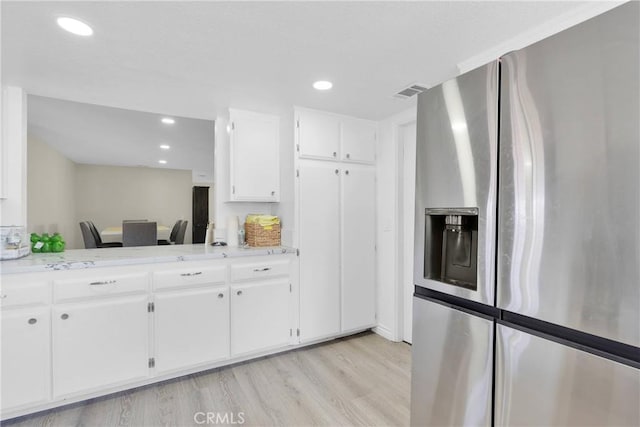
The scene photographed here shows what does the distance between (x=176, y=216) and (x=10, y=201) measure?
2134mm

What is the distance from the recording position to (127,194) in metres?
4.71

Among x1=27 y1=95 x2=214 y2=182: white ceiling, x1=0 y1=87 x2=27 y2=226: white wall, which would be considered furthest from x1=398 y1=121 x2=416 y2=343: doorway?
x1=0 y1=87 x2=27 y2=226: white wall

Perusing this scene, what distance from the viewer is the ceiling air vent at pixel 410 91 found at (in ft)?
7.33

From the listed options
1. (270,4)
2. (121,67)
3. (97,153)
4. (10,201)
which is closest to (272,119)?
(121,67)

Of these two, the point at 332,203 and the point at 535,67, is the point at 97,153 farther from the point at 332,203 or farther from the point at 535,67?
the point at 535,67

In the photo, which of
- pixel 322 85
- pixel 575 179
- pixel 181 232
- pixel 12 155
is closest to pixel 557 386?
pixel 575 179

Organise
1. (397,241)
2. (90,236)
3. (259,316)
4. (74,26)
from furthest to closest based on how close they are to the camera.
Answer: (90,236), (397,241), (259,316), (74,26)

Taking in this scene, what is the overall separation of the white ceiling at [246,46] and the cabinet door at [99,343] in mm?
1496

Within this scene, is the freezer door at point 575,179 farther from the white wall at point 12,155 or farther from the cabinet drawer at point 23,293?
the white wall at point 12,155

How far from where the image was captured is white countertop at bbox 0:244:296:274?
188cm

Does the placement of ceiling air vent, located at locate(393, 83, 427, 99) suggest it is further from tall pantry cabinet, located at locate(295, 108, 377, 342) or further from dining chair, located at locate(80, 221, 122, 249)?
dining chair, located at locate(80, 221, 122, 249)

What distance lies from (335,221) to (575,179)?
213cm

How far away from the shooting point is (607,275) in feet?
2.59

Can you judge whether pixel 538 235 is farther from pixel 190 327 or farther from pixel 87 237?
pixel 87 237
